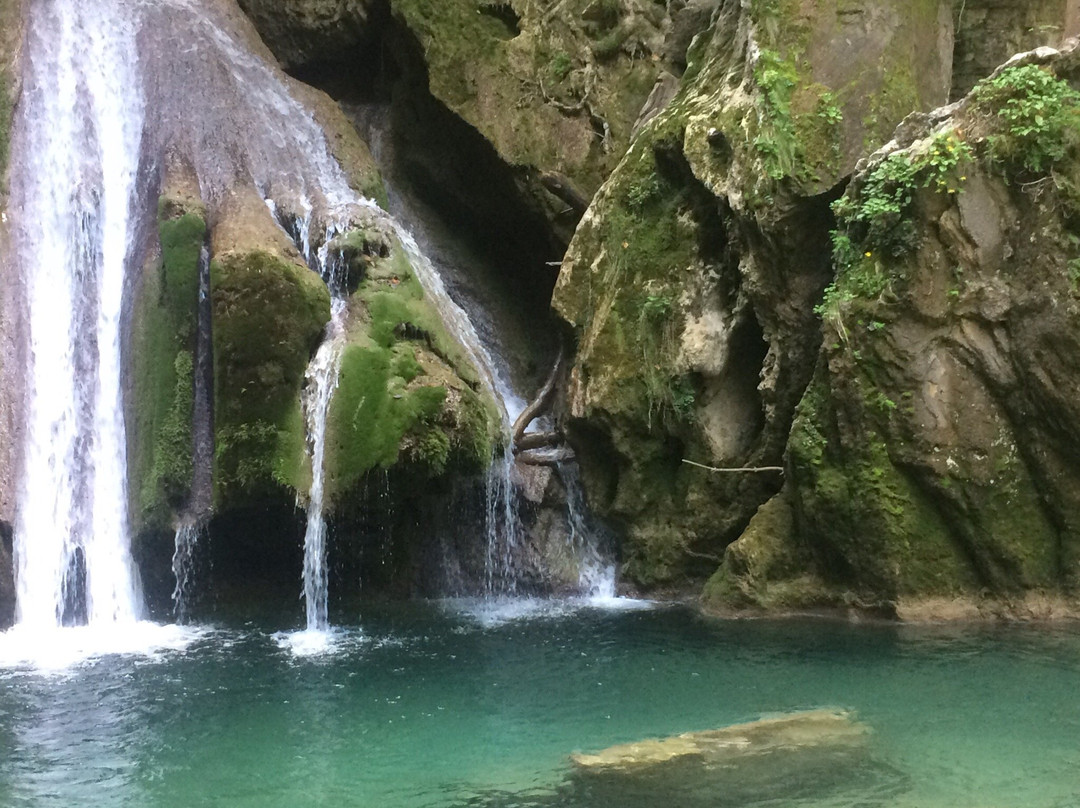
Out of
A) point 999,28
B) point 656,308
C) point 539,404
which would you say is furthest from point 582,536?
point 999,28

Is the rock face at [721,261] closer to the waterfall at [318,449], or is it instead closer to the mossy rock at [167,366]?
the waterfall at [318,449]

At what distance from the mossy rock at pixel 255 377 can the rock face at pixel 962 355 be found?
5897mm

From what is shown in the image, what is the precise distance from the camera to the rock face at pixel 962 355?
30.6ft

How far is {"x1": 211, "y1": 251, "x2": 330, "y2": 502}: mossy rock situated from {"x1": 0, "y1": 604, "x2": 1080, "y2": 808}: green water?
1900mm

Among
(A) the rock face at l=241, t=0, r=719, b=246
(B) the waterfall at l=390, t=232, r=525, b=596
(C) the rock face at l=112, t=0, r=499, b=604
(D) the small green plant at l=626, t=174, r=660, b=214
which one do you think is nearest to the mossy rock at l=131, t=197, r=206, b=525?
(C) the rock face at l=112, t=0, r=499, b=604

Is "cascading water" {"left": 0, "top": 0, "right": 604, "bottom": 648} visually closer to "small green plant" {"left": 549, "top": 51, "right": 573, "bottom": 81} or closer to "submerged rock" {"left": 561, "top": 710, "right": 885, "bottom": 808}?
"small green plant" {"left": 549, "top": 51, "right": 573, "bottom": 81}

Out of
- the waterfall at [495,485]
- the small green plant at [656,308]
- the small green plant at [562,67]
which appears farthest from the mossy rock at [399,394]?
the small green plant at [562,67]

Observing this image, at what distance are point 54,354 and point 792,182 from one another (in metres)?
9.02

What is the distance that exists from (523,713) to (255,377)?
5.61 meters

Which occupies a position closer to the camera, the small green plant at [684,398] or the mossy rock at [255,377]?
the mossy rock at [255,377]

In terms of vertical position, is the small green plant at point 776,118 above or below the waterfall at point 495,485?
above

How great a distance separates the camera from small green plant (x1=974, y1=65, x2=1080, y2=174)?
9.24 m

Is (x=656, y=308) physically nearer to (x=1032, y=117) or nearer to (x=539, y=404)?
(x=539, y=404)

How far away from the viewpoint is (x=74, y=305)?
1266 cm
